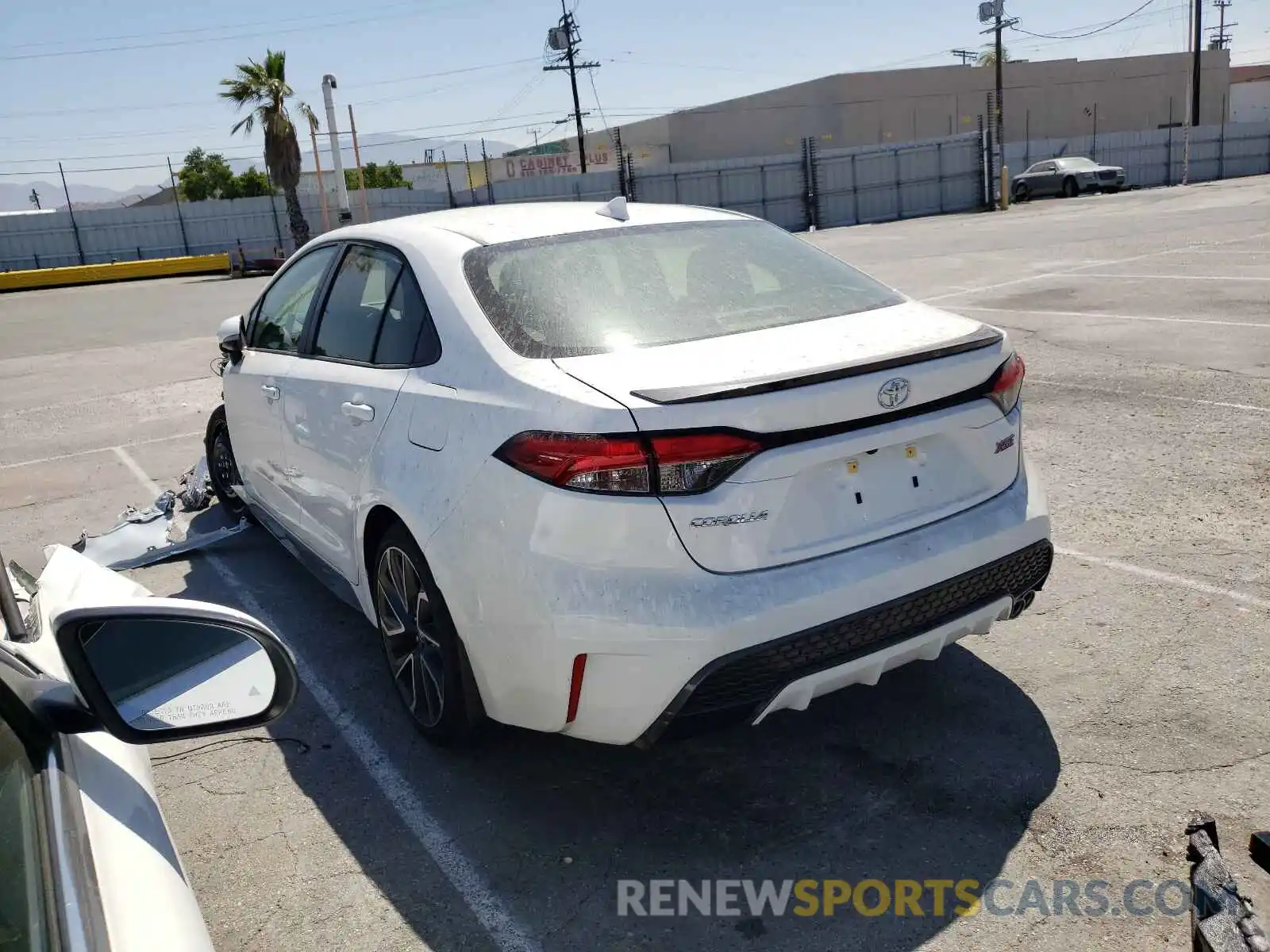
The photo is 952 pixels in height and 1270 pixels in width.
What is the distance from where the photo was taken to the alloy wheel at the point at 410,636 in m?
3.37

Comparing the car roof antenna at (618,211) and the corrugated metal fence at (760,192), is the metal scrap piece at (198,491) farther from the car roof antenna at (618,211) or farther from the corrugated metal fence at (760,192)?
the corrugated metal fence at (760,192)

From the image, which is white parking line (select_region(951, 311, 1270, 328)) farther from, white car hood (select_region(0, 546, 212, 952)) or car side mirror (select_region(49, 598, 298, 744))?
white car hood (select_region(0, 546, 212, 952))

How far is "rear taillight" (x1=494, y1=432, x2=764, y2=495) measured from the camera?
2.68 meters

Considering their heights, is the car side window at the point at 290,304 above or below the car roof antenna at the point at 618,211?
below

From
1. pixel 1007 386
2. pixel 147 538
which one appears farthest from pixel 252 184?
pixel 1007 386

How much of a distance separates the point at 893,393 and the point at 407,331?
1.63m

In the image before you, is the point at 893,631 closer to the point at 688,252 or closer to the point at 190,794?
the point at 688,252

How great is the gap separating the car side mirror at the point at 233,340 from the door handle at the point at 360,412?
5.56 feet

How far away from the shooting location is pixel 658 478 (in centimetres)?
269

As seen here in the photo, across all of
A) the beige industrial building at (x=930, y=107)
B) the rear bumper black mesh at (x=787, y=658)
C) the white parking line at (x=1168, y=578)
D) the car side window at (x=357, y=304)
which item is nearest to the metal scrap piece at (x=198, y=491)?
the car side window at (x=357, y=304)

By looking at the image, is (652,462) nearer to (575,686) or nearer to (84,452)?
(575,686)

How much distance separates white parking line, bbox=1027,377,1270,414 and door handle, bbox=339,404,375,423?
5.70 m

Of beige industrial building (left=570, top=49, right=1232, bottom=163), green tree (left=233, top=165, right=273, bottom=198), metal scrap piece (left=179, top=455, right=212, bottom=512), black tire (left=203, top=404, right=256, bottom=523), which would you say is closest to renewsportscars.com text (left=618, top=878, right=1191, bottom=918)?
black tire (left=203, top=404, right=256, bottom=523)

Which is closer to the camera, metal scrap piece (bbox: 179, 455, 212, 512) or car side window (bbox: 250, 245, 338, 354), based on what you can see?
car side window (bbox: 250, 245, 338, 354)
